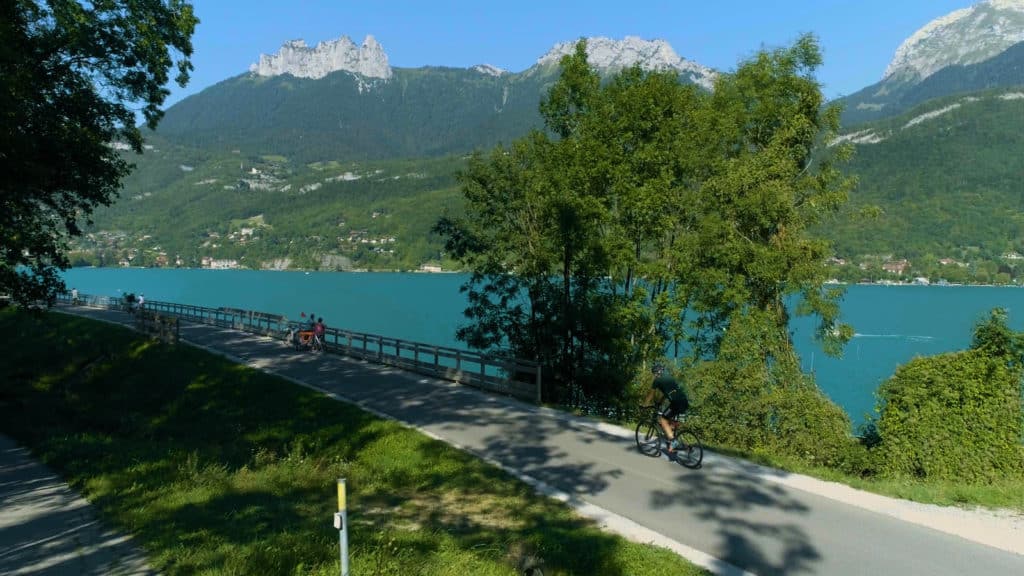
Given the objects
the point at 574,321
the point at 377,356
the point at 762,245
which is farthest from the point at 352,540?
the point at 377,356

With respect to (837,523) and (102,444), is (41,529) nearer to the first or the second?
(102,444)

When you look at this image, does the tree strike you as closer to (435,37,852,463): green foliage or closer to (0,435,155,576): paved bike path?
(0,435,155,576): paved bike path

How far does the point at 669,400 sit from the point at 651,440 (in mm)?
889

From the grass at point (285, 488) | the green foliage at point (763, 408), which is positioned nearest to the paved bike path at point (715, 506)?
the grass at point (285, 488)

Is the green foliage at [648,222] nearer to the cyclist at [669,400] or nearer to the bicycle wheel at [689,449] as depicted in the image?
the cyclist at [669,400]

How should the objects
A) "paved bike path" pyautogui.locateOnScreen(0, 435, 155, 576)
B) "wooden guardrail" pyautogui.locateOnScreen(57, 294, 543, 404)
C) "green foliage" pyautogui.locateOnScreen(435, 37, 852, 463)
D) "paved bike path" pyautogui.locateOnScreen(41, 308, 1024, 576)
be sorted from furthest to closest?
"green foliage" pyautogui.locateOnScreen(435, 37, 852, 463) → "wooden guardrail" pyautogui.locateOnScreen(57, 294, 543, 404) → "paved bike path" pyautogui.locateOnScreen(41, 308, 1024, 576) → "paved bike path" pyautogui.locateOnScreen(0, 435, 155, 576)

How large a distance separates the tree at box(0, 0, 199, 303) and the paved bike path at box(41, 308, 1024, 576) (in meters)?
10.2

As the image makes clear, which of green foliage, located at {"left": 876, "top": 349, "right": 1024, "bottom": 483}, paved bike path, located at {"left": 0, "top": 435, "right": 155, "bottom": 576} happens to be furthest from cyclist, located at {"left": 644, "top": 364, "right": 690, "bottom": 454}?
paved bike path, located at {"left": 0, "top": 435, "right": 155, "bottom": 576}

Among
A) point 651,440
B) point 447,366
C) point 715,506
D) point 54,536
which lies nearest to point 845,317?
point 447,366

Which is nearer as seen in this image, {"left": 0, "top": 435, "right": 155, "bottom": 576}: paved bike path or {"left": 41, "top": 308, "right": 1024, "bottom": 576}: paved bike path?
{"left": 0, "top": 435, "right": 155, "bottom": 576}: paved bike path

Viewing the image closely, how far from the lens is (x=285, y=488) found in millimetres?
11398

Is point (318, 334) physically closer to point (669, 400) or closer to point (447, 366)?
point (447, 366)

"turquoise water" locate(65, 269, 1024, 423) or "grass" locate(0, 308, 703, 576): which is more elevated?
"grass" locate(0, 308, 703, 576)

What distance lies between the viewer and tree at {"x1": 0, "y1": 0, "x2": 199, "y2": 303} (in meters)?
15.6
